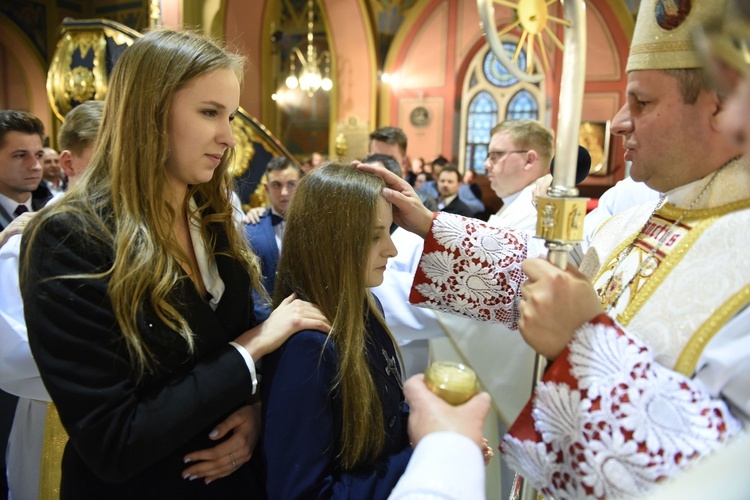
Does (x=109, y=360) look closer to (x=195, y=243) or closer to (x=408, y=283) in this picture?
(x=195, y=243)

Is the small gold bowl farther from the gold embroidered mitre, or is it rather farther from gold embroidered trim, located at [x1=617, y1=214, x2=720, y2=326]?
the gold embroidered mitre

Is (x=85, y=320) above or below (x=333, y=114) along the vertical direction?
below

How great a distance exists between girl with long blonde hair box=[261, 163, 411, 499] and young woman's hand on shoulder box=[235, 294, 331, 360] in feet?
0.08

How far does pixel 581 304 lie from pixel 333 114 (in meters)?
10.4

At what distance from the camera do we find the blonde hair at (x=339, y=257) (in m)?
1.30

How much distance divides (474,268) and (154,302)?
3.22ft

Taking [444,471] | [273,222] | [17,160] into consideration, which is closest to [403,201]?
[444,471]

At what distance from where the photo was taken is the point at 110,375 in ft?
3.39

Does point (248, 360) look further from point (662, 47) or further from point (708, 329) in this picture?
point (662, 47)

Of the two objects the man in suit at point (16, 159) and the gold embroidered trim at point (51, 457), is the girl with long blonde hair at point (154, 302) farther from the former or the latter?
the man in suit at point (16, 159)

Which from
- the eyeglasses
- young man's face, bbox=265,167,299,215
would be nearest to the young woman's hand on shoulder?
the eyeglasses

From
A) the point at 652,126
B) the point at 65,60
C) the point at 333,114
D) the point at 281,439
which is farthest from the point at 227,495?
the point at 333,114

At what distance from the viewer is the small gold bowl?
93cm

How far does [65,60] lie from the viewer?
398cm
